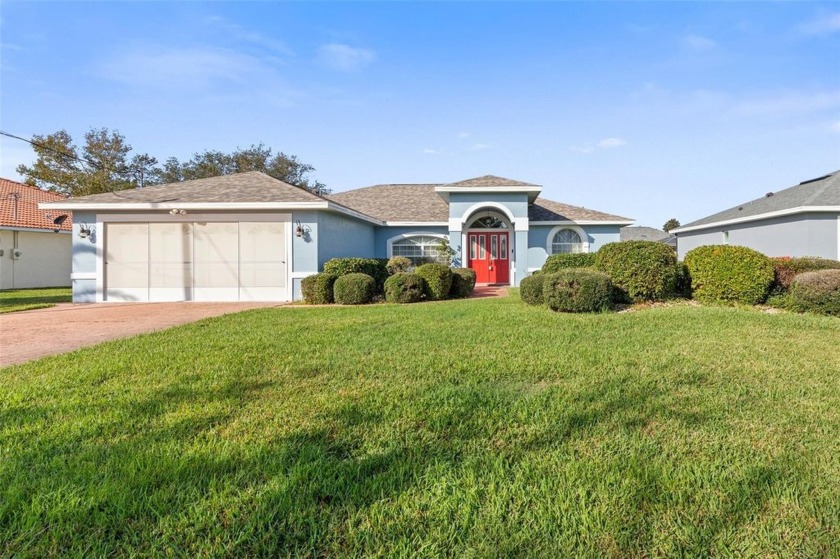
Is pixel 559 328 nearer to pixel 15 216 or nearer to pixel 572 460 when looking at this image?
pixel 572 460

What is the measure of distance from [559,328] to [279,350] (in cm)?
442

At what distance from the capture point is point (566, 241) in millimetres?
17562

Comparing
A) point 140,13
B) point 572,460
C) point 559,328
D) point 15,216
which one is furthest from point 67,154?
point 572,460

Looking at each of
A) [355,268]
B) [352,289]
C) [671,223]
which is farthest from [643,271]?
[671,223]

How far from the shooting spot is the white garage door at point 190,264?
12.8 meters

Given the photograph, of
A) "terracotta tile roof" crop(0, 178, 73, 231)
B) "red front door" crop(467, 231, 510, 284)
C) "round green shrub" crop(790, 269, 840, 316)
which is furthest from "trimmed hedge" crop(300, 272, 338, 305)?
"terracotta tile roof" crop(0, 178, 73, 231)

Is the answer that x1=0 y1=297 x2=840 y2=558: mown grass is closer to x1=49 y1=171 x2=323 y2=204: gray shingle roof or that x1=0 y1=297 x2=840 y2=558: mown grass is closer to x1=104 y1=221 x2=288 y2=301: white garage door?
x1=104 y1=221 x2=288 y2=301: white garage door

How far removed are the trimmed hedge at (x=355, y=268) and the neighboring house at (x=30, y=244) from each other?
16087mm

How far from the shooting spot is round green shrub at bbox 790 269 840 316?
7.82 meters

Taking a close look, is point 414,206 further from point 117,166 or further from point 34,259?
point 117,166

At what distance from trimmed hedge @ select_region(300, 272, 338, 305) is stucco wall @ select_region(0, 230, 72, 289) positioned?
1640cm

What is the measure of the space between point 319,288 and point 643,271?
8.14m

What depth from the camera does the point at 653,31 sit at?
10609 millimetres

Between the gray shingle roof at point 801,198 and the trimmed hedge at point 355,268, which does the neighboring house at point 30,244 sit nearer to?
the trimmed hedge at point 355,268
